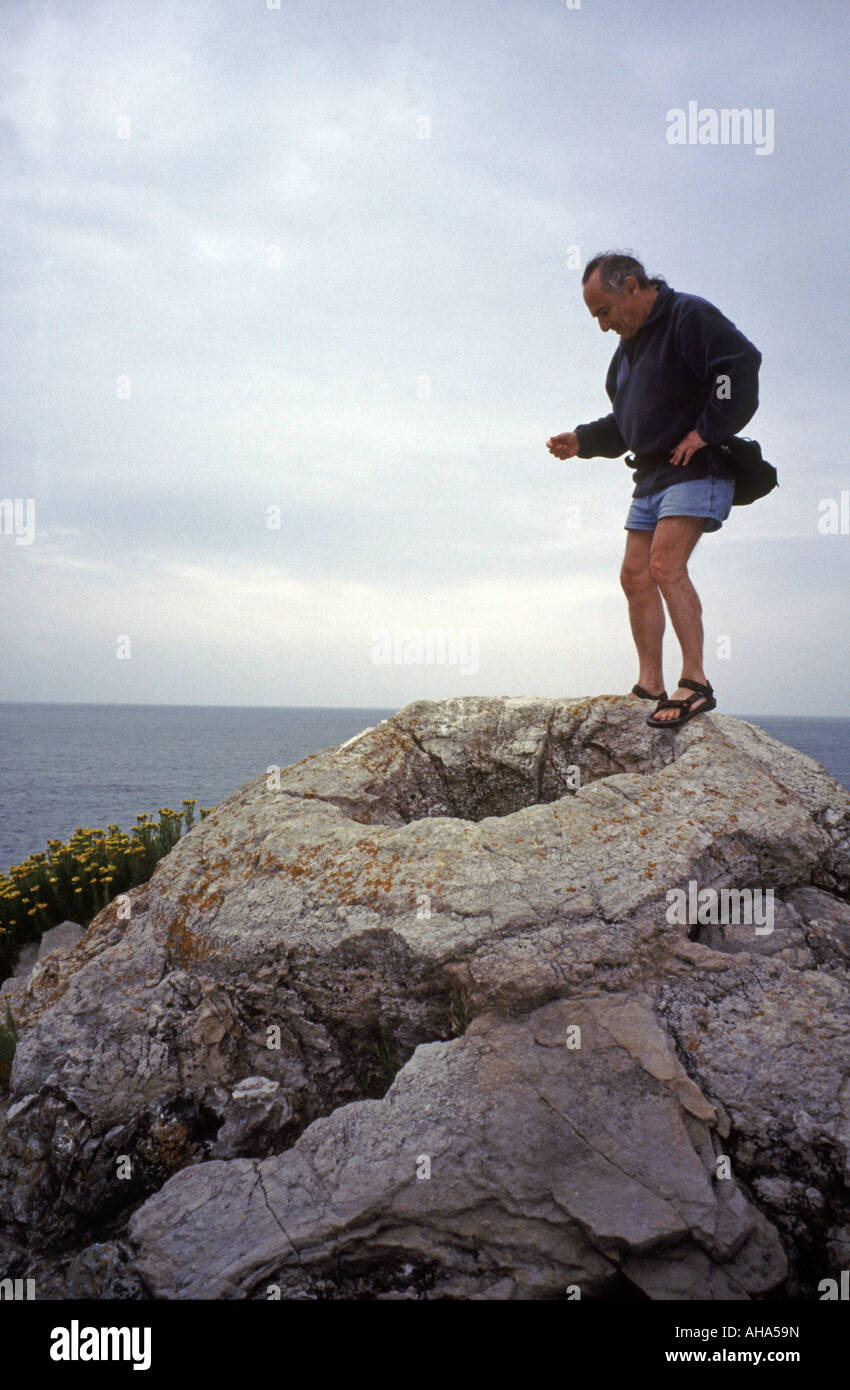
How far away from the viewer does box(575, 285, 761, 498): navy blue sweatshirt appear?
4418mm

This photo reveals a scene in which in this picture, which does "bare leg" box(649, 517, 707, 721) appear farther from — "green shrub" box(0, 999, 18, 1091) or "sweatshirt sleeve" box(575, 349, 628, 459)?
"green shrub" box(0, 999, 18, 1091)

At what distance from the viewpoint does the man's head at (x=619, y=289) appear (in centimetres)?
475

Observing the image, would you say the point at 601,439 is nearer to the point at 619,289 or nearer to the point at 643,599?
the point at 619,289

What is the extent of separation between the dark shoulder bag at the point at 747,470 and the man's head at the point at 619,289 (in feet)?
3.29

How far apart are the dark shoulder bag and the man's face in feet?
3.26

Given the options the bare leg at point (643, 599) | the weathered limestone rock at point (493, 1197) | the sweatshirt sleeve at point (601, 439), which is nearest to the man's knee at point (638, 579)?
the bare leg at point (643, 599)

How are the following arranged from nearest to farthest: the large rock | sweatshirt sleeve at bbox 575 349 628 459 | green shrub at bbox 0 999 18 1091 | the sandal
→ 1. the large rock
2. green shrub at bbox 0 999 18 1091
3. the sandal
4. sweatshirt sleeve at bbox 575 349 628 459

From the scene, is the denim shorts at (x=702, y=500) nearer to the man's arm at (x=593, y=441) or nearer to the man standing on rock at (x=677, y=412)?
the man standing on rock at (x=677, y=412)

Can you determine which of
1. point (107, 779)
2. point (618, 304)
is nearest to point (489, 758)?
point (618, 304)

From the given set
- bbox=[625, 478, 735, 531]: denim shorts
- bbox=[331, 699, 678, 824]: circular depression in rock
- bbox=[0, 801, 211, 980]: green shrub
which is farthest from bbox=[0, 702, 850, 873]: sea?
bbox=[625, 478, 735, 531]: denim shorts

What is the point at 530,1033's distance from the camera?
3508mm

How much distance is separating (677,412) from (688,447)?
0.32 m

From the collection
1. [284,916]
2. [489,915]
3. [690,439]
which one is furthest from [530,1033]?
[690,439]
